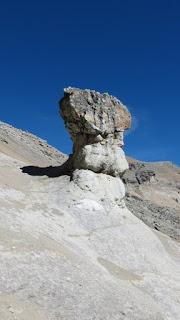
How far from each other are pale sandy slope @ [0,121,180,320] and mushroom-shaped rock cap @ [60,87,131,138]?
292 centimetres

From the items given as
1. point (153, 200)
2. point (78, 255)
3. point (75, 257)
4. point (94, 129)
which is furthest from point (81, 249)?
point (153, 200)

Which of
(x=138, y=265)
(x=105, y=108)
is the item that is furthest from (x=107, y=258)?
(x=105, y=108)

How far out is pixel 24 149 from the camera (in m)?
51.1

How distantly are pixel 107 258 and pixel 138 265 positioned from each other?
1489mm

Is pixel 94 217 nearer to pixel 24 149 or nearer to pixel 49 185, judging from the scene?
pixel 49 185

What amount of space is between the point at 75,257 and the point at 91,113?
10003 mm

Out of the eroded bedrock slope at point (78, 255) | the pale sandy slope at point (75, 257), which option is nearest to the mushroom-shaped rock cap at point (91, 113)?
the eroded bedrock slope at point (78, 255)

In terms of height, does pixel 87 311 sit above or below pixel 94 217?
below

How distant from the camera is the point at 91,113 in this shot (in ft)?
87.4

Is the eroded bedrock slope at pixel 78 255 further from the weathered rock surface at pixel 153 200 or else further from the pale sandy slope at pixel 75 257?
the weathered rock surface at pixel 153 200

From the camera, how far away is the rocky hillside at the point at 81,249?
1505cm

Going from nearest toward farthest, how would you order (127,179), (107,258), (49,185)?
(107,258)
(49,185)
(127,179)

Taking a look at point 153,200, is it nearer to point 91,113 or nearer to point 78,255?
point 91,113

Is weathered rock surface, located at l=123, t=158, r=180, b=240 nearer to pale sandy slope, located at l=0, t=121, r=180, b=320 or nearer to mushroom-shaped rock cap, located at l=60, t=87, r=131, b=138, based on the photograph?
pale sandy slope, located at l=0, t=121, r=180, b=320
